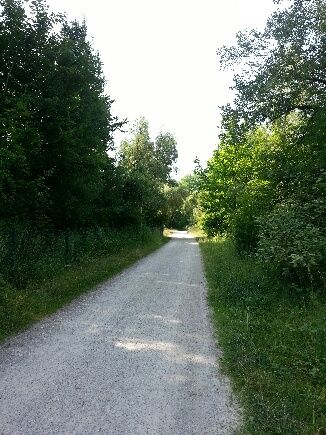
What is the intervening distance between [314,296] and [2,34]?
12.4 metres

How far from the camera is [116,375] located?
5.38m

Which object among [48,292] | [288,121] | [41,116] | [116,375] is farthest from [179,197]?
[116,375]

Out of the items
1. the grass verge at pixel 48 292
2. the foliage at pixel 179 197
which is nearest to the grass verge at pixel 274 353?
the grass verge at pixel 48 292

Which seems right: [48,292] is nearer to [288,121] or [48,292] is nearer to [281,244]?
[281,244]

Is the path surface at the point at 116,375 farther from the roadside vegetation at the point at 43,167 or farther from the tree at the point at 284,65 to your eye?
the tree at the point at 284,65

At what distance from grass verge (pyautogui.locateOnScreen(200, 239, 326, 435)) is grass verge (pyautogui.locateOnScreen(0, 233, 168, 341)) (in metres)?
3.95

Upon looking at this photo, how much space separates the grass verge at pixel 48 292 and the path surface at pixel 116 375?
1.24 feet

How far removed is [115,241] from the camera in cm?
2175

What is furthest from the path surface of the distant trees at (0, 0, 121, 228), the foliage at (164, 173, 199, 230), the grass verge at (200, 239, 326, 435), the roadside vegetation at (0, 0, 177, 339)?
the foliage at (164, 173, 199, 230)

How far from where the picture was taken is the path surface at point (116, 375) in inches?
163

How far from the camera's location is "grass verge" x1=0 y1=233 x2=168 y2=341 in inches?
299

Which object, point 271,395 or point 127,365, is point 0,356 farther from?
point 271,395

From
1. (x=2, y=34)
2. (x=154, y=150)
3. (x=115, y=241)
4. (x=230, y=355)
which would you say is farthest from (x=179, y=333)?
(x=154, y=150)

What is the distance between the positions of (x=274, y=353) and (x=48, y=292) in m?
6.11
